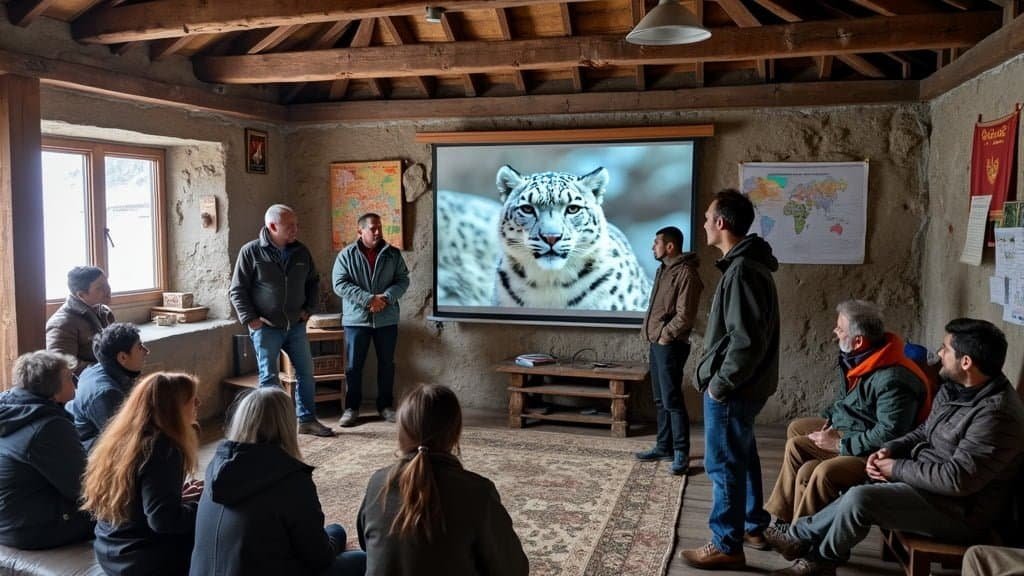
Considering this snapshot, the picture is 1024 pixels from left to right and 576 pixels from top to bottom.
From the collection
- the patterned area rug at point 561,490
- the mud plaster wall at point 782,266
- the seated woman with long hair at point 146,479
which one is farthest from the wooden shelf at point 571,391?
the seated woman with long hair at point 146,479

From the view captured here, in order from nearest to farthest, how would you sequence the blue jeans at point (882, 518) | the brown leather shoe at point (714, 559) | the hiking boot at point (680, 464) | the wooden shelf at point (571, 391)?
the blue jeans at point (882, 518) → the brown leather shoe at point (714, 559) → the hiking boot at point (680, 464) → the wooden shelf at point (571, 391)

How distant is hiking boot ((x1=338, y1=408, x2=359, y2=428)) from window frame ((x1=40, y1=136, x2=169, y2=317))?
1684 millimetres

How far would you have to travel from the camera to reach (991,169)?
3.80 m

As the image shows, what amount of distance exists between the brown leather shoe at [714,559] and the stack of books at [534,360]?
2.40 metres

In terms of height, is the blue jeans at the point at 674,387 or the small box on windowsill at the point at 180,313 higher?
the small box on windowsill at the point at 180,313

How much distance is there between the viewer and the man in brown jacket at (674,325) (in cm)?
448

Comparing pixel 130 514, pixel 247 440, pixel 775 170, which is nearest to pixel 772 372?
pixel 247 440

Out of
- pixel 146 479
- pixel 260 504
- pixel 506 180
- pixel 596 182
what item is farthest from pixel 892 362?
pixel 506 180

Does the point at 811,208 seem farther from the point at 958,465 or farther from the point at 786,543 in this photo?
the point at 958,465

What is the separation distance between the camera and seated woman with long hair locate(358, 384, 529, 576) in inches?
72.1

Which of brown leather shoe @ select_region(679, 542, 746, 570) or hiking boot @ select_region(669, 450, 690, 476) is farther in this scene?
hiking boot @ select_region(669, 450, 690, 476)

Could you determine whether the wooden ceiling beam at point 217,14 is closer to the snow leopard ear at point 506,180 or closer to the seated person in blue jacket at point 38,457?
the snow leopard ear at point 506,180

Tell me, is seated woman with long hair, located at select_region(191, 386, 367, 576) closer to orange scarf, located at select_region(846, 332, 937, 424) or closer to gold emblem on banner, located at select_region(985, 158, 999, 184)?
orange scarf, located at select_region(846, 332, 937, 424)

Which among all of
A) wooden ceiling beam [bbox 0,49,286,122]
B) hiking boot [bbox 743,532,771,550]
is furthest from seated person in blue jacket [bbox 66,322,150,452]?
hiking boot [bbox 743,532,771,550]
